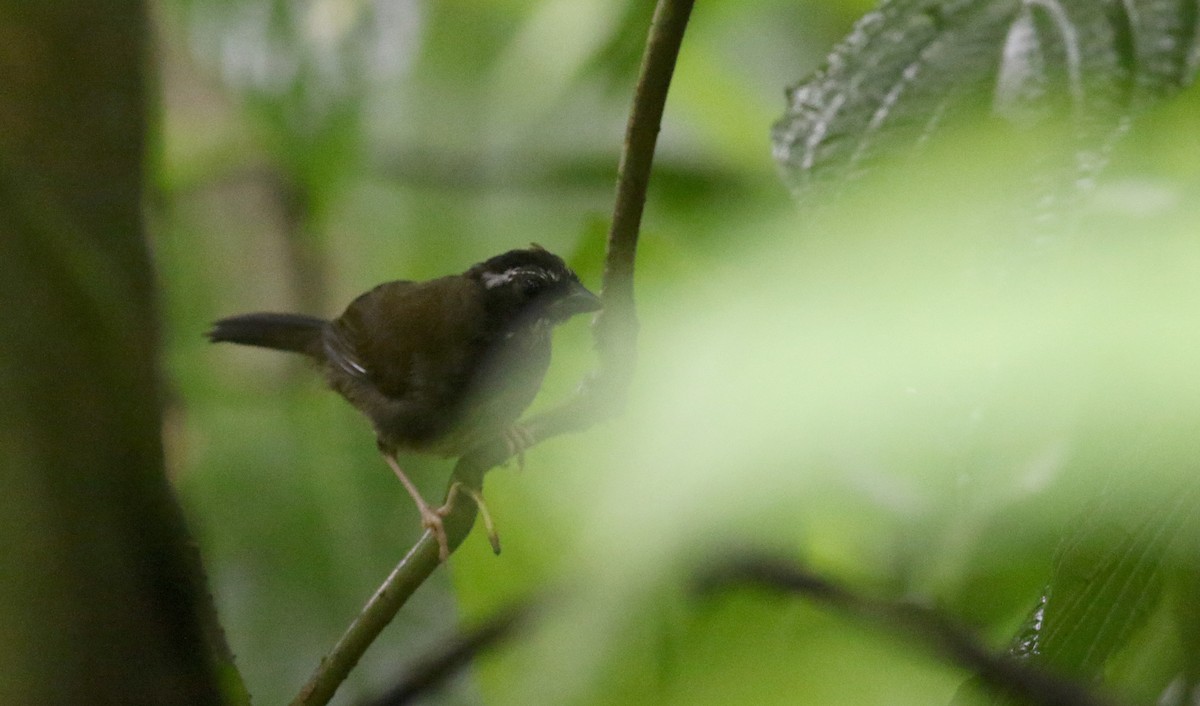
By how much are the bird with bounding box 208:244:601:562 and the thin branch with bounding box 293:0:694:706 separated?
8 cm

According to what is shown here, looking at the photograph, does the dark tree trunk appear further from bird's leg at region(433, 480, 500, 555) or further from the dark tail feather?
the dark tail feather

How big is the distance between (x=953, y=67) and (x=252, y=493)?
0.83 m

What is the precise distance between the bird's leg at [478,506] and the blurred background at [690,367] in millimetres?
14

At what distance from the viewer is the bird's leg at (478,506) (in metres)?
0.56

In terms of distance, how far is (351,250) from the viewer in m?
1.17

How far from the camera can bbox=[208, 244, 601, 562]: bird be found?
67 centimetres

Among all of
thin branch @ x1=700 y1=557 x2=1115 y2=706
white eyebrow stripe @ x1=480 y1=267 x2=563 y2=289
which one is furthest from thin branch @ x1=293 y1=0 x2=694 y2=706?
thin branch @ x1=700 y1=557 x2=1115 y2=706

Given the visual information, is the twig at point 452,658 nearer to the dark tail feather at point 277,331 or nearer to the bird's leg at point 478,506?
the bird's leg at point 478,506

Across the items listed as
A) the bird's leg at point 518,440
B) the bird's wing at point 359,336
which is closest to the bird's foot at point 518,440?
the bird's leg at point 518,440

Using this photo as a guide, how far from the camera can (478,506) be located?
1.88 ft

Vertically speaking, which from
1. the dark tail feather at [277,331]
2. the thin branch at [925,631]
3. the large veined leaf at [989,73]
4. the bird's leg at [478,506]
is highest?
the large veined leaf at [989,73]

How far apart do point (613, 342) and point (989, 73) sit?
0.19m

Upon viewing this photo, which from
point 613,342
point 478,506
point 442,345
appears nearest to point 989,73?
point 613,342

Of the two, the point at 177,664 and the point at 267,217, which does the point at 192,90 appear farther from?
the point at 177,664
